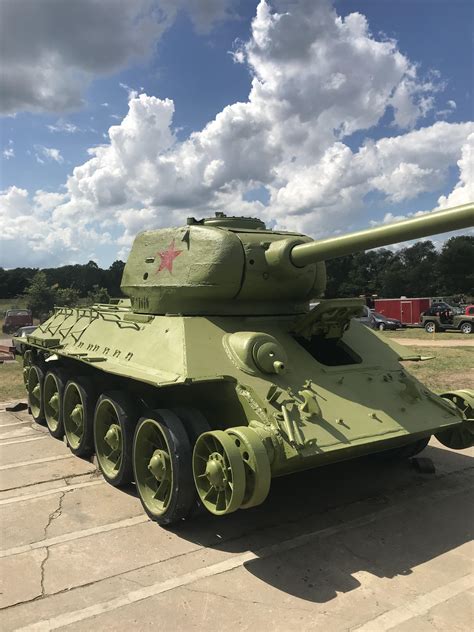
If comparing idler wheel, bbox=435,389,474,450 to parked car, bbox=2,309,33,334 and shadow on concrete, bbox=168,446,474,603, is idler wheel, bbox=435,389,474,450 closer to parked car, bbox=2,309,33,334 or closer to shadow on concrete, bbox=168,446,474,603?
shadow on concrete, bbox=168,446,474,603

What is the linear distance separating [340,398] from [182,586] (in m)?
2.38

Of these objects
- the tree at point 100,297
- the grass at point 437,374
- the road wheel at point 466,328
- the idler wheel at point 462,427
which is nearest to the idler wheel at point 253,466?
the idler wheel at point 462,427

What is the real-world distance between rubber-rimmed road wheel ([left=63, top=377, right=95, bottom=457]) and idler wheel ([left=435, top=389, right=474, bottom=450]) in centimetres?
446

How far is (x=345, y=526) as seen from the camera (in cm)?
539

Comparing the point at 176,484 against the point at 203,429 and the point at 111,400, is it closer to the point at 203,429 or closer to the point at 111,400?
the point at 203,429

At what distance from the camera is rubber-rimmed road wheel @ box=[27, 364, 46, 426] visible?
9659 millimetres

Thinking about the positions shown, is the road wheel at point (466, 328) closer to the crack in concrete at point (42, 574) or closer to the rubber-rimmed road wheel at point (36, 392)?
the rubber-rimmed road wheel at point (36, 392)

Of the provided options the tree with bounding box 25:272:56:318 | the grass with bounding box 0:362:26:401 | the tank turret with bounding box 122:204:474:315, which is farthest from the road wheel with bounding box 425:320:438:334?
the tank turret with bounding box 122:204:474:315

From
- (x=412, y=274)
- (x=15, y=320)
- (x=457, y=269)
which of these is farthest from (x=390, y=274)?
(x=15, y=320)

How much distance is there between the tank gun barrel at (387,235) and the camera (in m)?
4.47

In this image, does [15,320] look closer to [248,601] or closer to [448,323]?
[448,323]

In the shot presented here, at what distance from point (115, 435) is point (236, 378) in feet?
6.77

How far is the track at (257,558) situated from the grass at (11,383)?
655cm

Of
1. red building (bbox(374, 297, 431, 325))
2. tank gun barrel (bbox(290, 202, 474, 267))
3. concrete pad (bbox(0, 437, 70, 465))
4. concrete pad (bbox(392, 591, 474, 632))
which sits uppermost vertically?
tank gun barrel (bbox(290, 202, 474, 267))
